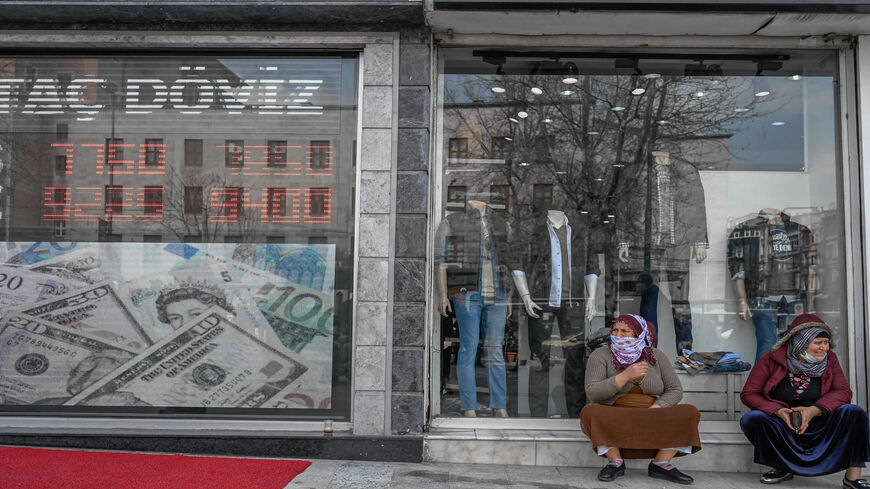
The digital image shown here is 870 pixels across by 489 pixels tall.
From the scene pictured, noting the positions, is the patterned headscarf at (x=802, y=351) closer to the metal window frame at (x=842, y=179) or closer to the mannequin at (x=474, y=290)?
the metal window frame at (x=842, y=179)

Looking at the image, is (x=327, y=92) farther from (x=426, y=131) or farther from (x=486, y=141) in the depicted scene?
(x=486, y=141)

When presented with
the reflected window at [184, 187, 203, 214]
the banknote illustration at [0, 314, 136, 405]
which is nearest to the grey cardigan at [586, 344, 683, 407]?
the reflected window at [184, 187, 203, 214]

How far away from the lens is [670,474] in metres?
5.13

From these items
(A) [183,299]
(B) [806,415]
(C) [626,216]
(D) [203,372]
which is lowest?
(B) [806,415]

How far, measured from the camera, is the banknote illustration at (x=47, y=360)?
5.85 metres

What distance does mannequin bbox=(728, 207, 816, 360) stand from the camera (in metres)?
6.31

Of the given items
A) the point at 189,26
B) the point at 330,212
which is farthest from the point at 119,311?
the point at 189,26

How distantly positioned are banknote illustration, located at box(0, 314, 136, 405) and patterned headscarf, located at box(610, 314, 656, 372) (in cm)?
402

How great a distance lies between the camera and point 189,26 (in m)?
5.80

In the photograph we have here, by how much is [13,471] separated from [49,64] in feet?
11.3

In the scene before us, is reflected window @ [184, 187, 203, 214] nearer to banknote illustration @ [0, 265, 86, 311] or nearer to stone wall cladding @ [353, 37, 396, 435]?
banknote illustration @ [0, 265, 86, 311]

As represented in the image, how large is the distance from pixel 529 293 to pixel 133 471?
354 cm

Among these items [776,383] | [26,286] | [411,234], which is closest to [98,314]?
[26,286]

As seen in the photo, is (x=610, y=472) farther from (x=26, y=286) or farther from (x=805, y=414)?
(x=26, y=286)
